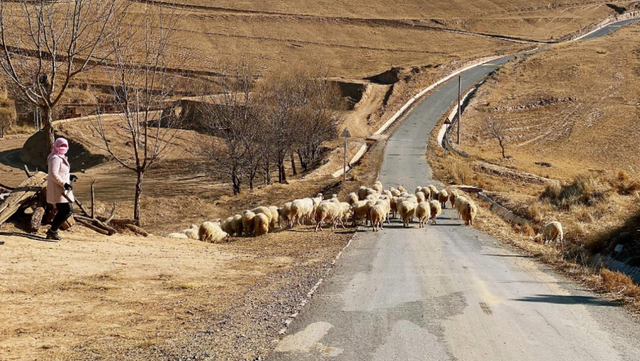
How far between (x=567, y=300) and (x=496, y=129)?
147ft

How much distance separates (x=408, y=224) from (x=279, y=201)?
9.73 metres

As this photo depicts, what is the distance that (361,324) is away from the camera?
8312mm

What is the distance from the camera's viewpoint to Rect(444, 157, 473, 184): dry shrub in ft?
110

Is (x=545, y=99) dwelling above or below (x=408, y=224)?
above

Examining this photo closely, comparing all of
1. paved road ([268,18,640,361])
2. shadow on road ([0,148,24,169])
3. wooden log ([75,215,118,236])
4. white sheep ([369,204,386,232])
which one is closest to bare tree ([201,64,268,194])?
white sheep ([369,204,386,232])

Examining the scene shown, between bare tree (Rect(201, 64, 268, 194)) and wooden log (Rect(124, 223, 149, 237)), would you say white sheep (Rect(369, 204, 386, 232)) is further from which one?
bare tree (Rect(201, 64, 268, 194))

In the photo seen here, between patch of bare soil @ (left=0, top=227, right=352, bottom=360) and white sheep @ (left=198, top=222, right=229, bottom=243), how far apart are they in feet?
15.3

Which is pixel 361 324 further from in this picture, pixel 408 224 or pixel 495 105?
pixel 495 105

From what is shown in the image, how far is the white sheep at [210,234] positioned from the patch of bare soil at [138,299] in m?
4.65

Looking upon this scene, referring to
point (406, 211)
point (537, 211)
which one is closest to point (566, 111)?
point (537, 211)

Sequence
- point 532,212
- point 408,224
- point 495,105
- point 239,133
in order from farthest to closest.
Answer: point 495,105, point 239,133, point 532,212, point 408,224

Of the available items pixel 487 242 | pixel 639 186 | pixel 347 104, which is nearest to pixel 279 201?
pixel 487 242

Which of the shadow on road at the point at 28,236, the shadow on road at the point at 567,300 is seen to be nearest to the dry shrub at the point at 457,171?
the shadow on road at the point at 567,300

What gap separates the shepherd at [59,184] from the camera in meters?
11.5
